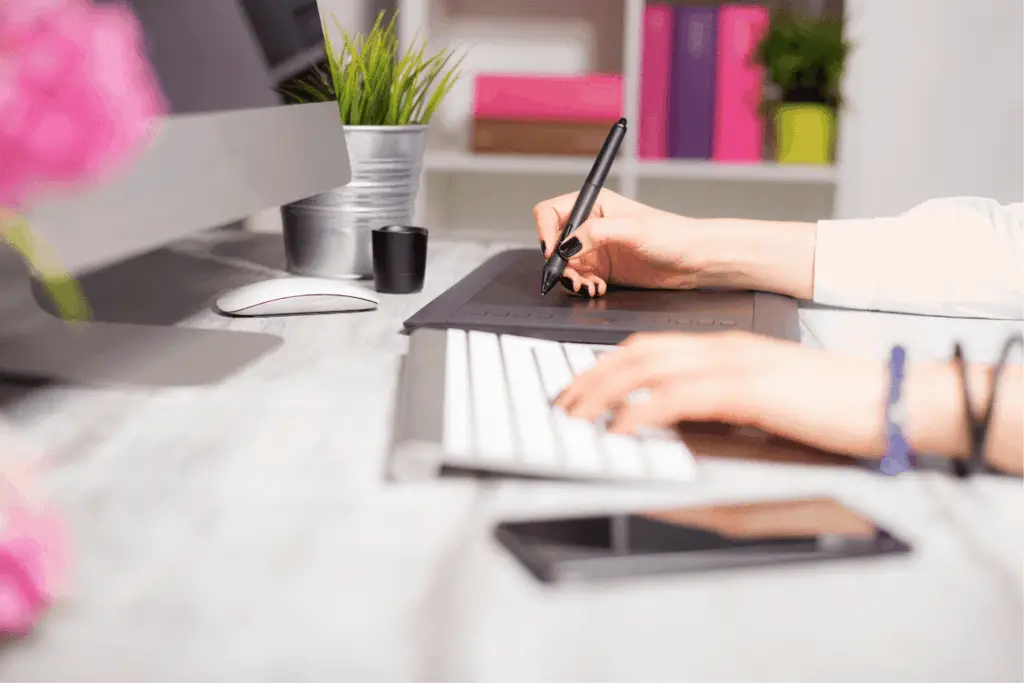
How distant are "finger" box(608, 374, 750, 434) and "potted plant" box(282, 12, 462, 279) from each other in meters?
0.57

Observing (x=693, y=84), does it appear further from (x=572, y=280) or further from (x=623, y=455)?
(x=623, y=455)

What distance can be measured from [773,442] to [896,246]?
48 centimetres


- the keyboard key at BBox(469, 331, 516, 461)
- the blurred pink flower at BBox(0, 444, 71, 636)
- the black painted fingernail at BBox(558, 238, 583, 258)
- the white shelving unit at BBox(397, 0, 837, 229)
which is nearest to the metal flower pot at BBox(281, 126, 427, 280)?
the black painted fingernail at BBox(558, 238, 583, 258)

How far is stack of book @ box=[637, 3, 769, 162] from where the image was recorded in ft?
6.35

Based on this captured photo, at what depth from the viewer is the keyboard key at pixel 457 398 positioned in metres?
0.50

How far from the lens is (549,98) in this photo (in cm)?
196

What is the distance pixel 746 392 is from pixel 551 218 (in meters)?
0.52

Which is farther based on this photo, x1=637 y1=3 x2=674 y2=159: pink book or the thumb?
x1=637 y1=3 x2=674 y2=159: pink book

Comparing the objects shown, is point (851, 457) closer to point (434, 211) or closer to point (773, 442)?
point (773, 442)

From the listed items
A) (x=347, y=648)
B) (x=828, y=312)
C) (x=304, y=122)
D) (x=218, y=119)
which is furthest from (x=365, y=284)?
(x=347, y=648)

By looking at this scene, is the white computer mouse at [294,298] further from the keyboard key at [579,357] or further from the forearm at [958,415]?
the forearm at [958,415]

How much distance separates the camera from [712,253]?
98cm

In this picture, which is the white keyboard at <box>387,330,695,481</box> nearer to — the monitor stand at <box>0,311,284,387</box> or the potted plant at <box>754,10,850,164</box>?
the monitor stand at <box>0,311,284,387</box>

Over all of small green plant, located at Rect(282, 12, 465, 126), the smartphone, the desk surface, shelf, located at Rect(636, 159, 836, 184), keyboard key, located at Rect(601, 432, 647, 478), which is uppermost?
small green plant, located at Rect(282, 12, 465, 126)
